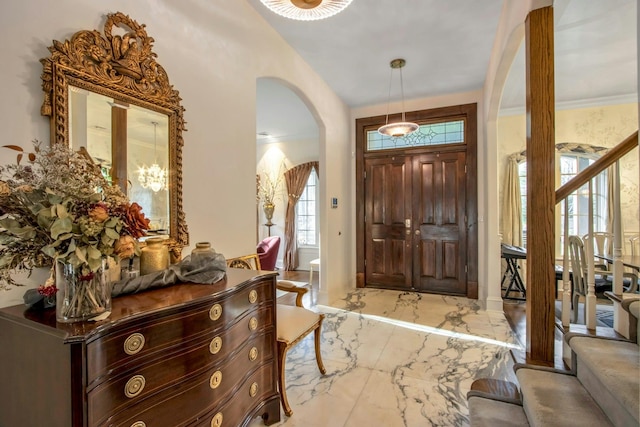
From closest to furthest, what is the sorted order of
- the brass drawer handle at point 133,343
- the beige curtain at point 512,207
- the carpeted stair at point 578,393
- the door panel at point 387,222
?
the brass drawer handle at point 133,343 < the carpeted stair at point 578,393 < the door panel at point 387,222 < the beige curtain at point 512,207

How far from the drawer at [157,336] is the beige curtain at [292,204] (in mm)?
4987

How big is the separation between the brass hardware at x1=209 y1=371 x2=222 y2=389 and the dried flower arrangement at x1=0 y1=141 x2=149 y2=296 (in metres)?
0.69

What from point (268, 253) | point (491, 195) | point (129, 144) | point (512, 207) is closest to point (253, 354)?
point (129, 144)

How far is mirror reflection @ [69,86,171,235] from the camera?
4.45 feet

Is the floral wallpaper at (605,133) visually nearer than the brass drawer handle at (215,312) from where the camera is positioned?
No

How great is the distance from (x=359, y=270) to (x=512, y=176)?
300cm

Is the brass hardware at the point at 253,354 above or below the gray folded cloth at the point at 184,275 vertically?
below

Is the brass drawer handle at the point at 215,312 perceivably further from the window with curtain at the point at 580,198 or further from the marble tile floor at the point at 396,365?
the window with curtain at the point at 580,198

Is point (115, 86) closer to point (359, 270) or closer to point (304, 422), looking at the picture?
point (304, 422)

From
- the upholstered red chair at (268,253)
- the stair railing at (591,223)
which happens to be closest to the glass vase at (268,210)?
the upholstered red chair at (268,253)

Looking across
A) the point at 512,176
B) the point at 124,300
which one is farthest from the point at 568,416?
the point at 512,176

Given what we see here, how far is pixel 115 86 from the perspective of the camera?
1476mm

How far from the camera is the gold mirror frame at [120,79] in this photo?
1.25m

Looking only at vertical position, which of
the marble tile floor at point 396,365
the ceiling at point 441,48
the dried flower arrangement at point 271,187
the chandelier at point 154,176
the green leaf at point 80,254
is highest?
the ceiling at point 441,48
